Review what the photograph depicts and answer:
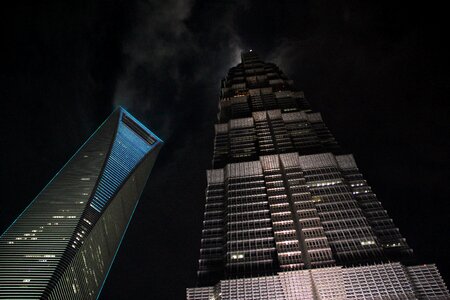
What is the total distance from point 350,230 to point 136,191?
5360 inches

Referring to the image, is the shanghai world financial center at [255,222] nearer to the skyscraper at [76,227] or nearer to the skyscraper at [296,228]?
the skyscraper at [296,228]

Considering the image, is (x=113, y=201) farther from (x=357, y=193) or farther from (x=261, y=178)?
(x=357, y=193)

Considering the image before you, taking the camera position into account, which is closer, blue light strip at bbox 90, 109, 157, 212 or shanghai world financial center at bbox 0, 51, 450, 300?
shanghai world financial center at bbox 0, 51, 450, 300

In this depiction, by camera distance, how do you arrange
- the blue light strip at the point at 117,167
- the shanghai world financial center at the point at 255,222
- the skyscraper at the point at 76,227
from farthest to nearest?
the blue light strip at the point at 117,167 → the skyscraper at the point at 76,227 → the shanghai world financial center at the point at 255,222

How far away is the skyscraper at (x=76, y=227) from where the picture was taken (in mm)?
112562

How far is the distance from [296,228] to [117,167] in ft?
362

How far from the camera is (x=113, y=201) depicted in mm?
154250

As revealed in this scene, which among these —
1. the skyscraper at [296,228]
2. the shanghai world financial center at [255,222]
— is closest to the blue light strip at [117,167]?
the shanghai world financial center at [255,222]

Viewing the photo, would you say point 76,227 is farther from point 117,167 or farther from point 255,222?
point 255,222

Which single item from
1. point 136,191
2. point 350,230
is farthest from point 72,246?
point 350,230

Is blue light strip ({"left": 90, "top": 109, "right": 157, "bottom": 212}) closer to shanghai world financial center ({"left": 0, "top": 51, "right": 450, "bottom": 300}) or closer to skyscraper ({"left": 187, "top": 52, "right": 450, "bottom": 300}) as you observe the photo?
shanghai world financial center ({"left": 0, "top": 51, "right": 450, "bottom": 300})

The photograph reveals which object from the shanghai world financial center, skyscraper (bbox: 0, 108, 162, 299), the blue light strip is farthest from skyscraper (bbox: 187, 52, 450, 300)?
the blue light strip

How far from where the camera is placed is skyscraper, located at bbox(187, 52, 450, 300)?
72.7 meters

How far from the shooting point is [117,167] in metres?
172
